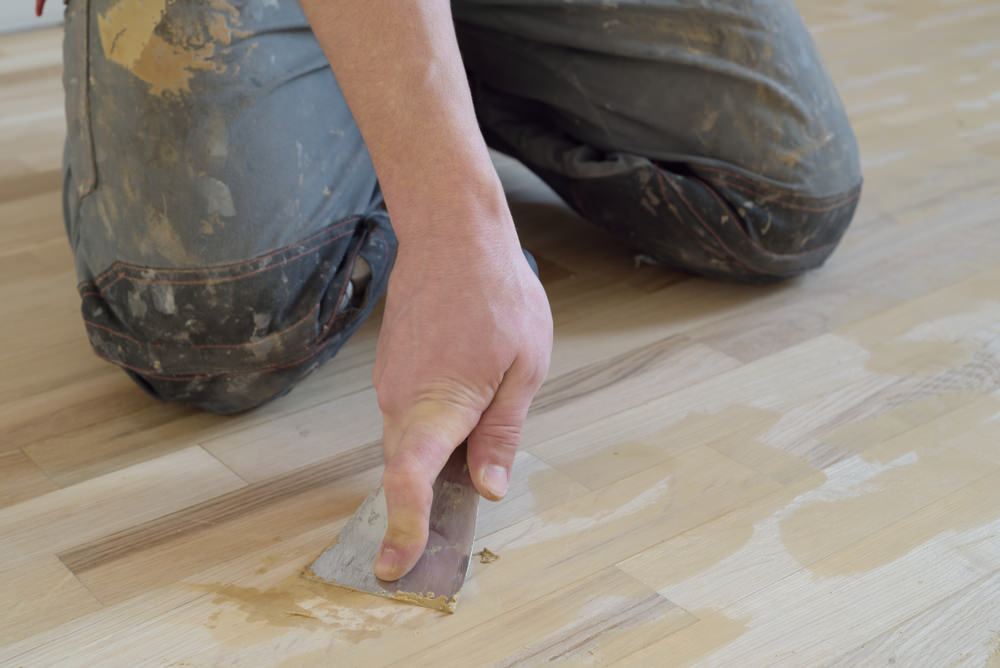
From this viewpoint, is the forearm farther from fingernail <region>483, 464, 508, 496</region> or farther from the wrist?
fingernail <region>483, 464, 508, 496</region>

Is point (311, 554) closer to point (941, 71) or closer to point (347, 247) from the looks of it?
point (347, 247)

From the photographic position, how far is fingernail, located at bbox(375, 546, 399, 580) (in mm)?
777

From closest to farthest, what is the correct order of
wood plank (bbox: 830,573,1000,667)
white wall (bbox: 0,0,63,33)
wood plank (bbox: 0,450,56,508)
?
wood plank (bbox: 830,573,1000,667), wood plank (bbox: 0,450,56,508), white wall (bbox: 0,0,63,33)

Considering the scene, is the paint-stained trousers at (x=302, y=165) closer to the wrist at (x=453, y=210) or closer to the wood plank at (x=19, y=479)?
the wood plank at (x=19, y=479)

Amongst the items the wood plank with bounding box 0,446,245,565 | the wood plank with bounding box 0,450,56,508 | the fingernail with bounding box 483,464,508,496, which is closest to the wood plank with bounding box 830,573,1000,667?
the fingernail with bounding box 483,464,508,496

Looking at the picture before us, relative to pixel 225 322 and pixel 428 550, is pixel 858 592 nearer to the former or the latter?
pixel 428 550

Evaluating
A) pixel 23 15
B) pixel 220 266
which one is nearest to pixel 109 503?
pixel 220 266

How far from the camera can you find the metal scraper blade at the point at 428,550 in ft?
2.57

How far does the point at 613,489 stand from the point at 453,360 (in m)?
0.22

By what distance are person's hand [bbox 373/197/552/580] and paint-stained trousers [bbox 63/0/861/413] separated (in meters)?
0.24

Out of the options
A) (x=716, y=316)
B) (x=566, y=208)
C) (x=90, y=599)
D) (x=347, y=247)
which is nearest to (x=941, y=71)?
(x=566, y=208)

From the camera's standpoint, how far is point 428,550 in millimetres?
811

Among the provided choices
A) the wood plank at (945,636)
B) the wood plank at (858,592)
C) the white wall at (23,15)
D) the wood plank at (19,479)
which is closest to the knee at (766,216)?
the wood plank at (858,592)

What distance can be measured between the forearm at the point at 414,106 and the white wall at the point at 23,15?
2207mm
